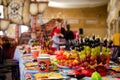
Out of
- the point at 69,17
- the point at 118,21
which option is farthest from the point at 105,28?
the point at 118,21

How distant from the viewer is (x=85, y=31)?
11.8 m

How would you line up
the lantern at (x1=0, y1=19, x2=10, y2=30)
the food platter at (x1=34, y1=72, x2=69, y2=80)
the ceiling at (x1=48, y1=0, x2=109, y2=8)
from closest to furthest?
the food platter at (x1=34, y1=72, x2=69, y2=80) → the lantern at (x1=0, y1=19, x2=10, y2=30) → the ceiling at (x1=48, y1=0, x2=109, y2=8)

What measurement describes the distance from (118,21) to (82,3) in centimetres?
333

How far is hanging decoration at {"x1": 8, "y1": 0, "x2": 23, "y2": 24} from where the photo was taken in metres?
6.91

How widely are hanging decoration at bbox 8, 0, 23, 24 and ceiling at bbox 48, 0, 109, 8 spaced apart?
340 centimetres

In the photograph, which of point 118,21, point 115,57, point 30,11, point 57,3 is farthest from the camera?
point 57,3

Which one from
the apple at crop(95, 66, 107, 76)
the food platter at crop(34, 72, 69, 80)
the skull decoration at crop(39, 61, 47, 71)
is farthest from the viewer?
the skull decoration at crop(39, 61, 47, 71)

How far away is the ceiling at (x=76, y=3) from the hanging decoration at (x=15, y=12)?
340cm

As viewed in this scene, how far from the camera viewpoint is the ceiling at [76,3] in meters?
10.4

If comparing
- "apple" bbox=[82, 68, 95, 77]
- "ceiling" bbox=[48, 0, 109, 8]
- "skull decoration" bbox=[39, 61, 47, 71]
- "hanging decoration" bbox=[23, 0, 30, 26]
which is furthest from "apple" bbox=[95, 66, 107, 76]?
"ceiling" bbox=[48, 0, 109, 8]

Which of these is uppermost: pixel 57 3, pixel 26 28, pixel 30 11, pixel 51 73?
pixel 57 3

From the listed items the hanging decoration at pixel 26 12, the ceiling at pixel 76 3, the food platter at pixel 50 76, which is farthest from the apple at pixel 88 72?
the ceiling at pixel 76 3

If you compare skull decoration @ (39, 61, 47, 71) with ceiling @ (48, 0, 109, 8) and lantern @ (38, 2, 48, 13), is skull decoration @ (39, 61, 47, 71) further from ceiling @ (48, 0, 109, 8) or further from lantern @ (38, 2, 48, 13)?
ceiling @ (48, 0, 109, 8)

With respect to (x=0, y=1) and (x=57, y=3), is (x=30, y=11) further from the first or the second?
(x=57, y=3)
